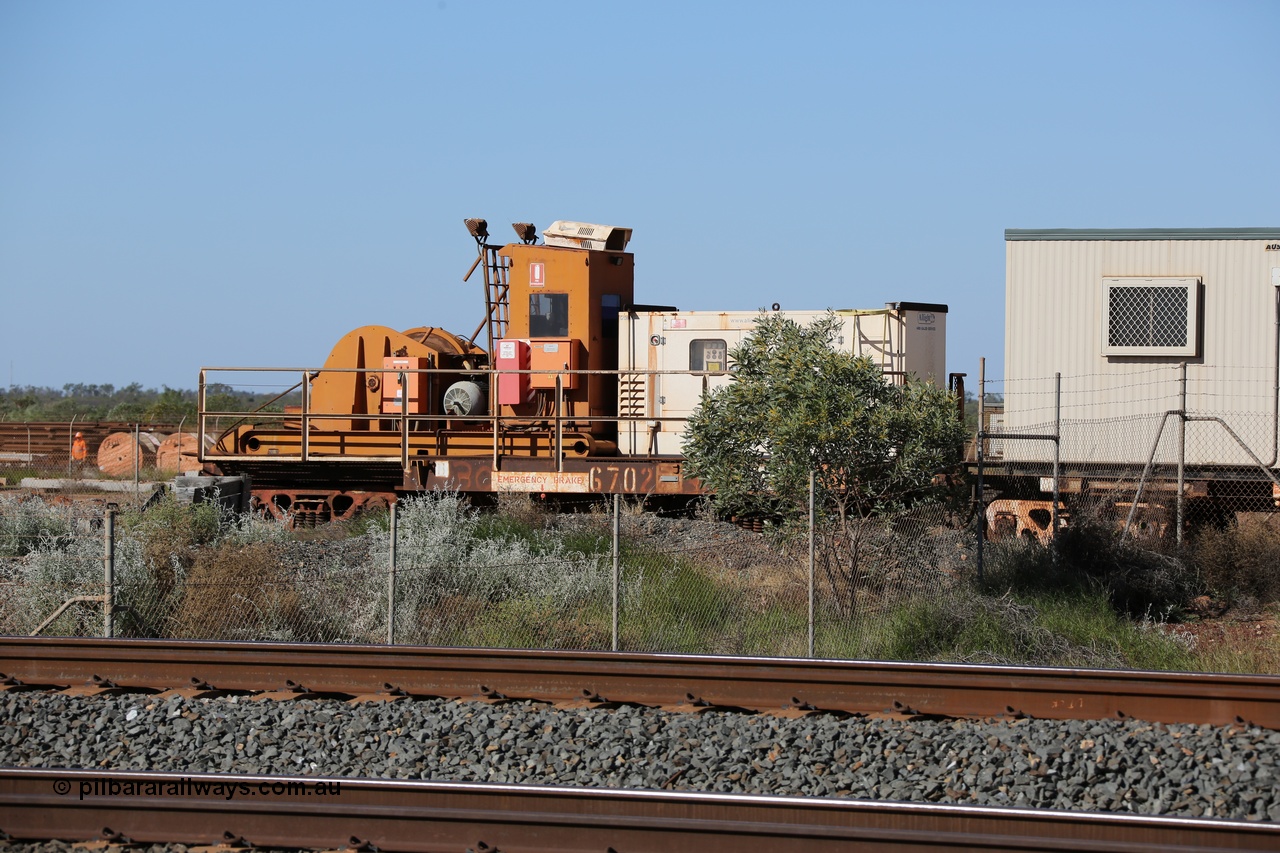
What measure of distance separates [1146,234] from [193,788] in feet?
39.5

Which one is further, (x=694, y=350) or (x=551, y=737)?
(x=694, y=350)

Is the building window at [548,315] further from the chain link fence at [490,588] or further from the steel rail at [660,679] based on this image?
the steel rail at [660,679]

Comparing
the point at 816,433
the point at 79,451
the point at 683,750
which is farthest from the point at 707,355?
the point at 79,451

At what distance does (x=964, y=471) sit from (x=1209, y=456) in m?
3.54

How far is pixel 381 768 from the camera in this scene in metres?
6.98

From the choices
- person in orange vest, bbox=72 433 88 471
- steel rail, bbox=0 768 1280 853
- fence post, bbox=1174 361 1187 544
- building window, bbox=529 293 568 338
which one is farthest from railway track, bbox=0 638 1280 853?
person in orange vest, bbox=72 433 88 471

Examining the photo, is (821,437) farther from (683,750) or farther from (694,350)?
(694,350)

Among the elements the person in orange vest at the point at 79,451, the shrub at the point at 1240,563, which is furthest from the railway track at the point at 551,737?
the person in orange vest at the point at 79,451

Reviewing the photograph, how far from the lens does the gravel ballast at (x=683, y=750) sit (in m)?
6.51

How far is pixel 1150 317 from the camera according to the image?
13.7 meters

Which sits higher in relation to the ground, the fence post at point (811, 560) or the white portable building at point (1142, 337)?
the white portable building at point (1142, 337)

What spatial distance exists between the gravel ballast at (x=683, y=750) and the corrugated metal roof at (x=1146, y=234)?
25.8ft

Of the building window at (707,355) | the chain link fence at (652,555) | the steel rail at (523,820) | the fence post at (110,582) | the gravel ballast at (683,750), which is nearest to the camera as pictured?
the steel rail at (523,820)

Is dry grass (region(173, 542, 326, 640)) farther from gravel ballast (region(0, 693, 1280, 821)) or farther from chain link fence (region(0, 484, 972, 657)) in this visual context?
gravel ballast (region(0, 693, 1280, 821))
